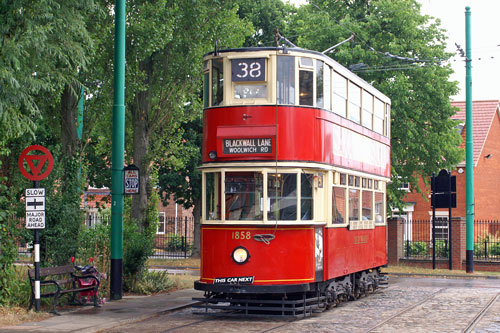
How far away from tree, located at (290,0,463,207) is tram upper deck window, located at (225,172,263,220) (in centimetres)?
1865

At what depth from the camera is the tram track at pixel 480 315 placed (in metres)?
13.8

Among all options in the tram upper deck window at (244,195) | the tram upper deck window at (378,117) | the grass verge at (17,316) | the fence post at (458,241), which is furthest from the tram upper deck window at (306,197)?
the fence post at (458,241)

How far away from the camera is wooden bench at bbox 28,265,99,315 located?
1478 centimetres

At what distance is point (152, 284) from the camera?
19484 millimetres

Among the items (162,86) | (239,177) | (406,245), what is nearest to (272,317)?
(239,177)

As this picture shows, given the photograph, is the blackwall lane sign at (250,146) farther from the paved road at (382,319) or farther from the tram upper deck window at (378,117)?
the tram upper deck window at (378,117)

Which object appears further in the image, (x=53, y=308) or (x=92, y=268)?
(x=92, y=268)

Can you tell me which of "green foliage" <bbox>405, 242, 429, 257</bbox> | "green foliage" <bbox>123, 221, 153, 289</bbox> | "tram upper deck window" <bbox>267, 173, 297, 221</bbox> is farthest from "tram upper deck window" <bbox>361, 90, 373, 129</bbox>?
A: "green foliage" <bbox>405, 242, 429, 257</bbox>

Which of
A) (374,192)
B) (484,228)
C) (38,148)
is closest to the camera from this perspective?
(38,148)

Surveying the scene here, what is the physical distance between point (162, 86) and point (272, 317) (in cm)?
877

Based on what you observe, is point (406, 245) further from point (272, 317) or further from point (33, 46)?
point (33, 46)

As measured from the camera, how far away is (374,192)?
19.7 m

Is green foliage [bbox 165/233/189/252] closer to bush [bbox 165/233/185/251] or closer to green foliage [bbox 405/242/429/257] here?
bush [bbox 165/233/185/251]

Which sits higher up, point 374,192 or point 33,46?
point 33,46
